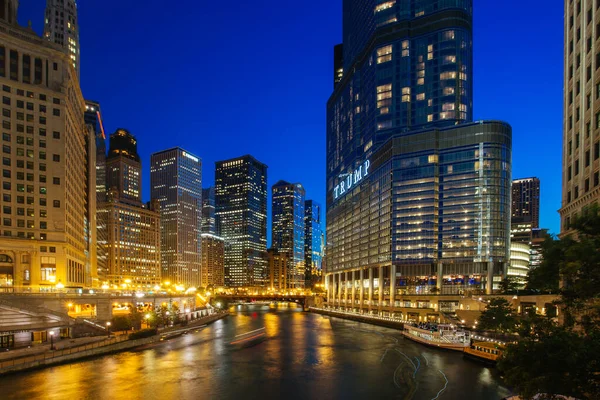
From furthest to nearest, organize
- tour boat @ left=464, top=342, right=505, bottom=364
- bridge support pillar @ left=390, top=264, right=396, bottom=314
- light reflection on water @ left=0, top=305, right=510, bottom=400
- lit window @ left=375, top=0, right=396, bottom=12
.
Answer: lit window @ left=375, top=0, right=396, bottom=12
bridge support pillar @ left=390, top=264, right=396, bottom=314
tour boat @ left=464, top=342, right=505, bottom=364
light reflection on water @ left=0, top=305, right=510, bottom=400

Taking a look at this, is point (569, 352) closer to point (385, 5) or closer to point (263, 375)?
point (263, 375)

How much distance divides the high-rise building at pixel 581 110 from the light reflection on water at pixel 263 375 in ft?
84.8

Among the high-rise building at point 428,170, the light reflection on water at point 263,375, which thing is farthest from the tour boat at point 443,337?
the high-rise building at point 428,170

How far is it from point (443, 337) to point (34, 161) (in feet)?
→ 309

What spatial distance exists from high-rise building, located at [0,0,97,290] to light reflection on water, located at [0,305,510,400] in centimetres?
3487

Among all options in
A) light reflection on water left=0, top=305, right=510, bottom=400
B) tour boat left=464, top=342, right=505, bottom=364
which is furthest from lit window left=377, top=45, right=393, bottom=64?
tour boat left=464, top=342, right=505, bottom=364

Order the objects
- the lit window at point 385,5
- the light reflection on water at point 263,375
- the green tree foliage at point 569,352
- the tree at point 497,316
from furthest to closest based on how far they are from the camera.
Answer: the lit window at point 385,5, the tree at point 497,316, the light reflection on water at point 263,375, the green tree foliage at point 569,352

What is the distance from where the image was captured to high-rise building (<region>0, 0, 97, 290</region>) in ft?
292

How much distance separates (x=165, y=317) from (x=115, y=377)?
50.6 meters

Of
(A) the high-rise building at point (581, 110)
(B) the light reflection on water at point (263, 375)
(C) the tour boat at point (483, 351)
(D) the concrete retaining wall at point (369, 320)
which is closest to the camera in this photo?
(A) the high-rise building at point (581, 110)

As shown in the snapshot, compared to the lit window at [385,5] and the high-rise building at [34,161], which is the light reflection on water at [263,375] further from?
the lit window at [385,5]

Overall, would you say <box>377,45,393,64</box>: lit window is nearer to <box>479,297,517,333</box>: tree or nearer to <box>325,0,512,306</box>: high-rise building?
<box>325,0,512,306</box>: high-rise building

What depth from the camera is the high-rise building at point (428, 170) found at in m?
150

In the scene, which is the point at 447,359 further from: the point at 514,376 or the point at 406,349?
the point at 514,376
